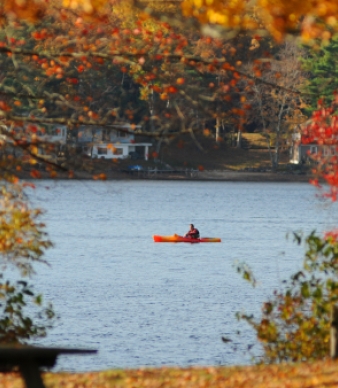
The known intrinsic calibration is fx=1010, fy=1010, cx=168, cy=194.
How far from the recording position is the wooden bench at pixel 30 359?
9.51m

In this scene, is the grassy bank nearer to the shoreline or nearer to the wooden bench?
the wooden bench

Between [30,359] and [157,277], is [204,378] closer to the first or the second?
[30,359]

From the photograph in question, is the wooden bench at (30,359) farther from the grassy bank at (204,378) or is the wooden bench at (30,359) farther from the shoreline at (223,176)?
the shoreline at (223,176)

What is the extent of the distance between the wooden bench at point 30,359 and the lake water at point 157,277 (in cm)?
454

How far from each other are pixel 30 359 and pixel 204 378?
2754 mm

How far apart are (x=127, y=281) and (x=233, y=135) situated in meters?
75.5

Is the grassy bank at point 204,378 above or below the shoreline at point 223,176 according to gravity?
above

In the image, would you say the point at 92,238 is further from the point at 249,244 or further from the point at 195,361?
the point at 195,361

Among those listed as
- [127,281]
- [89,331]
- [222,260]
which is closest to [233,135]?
[222,260]

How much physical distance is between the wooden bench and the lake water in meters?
4.54

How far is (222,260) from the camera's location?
164 feet

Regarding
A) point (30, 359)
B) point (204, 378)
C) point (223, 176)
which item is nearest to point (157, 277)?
point (204, 378)

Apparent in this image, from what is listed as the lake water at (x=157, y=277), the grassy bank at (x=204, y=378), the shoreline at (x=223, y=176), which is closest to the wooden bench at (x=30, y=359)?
the grassy bank at (x=204, y=378)

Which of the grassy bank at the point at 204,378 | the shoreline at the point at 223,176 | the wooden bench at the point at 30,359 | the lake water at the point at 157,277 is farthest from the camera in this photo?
the shoreline at the point at 223,176
